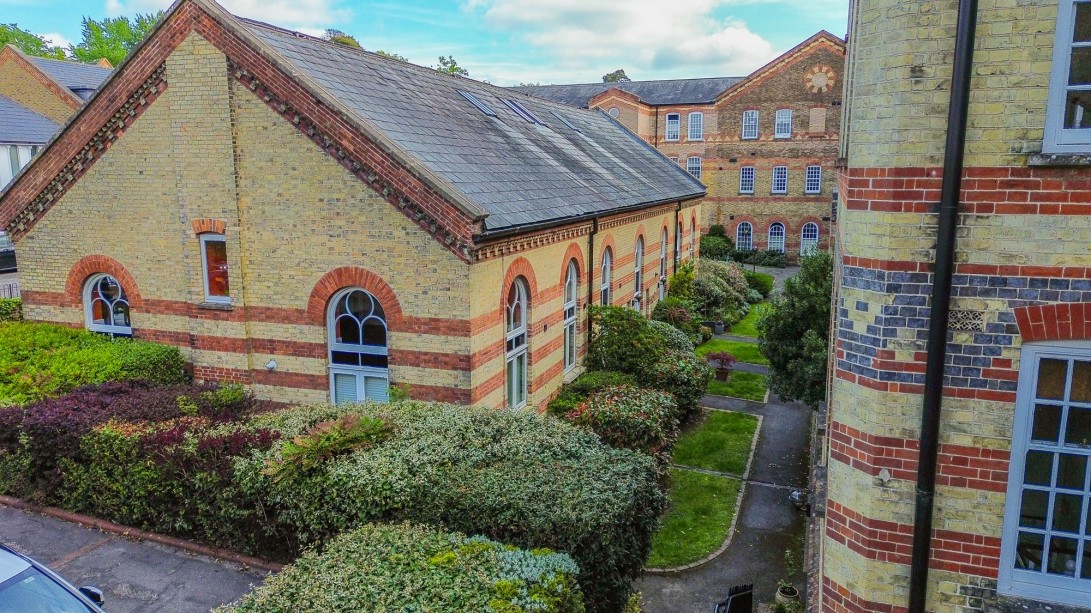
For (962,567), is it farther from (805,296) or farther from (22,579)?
(805,296)

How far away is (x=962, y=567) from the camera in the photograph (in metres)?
5.53

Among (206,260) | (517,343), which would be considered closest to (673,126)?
(517,343)

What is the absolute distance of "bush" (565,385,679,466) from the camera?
12789mm

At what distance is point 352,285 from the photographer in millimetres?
12039

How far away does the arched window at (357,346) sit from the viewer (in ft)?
40.1

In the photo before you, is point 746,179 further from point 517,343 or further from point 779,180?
point 517,343

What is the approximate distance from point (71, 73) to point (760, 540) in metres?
44.8

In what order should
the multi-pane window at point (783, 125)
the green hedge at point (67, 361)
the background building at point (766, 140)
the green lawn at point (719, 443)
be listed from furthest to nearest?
the multi-pane window at point (783, 125)
the background building at point (766, 140)
the green lawn at point (719, 443)
the green hedge at point (67, 361)

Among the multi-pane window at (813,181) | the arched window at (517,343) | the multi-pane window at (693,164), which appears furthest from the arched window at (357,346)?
the multi-pane window at (693,164)

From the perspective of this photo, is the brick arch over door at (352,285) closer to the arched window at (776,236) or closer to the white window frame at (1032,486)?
the white window frame at (1032,486)

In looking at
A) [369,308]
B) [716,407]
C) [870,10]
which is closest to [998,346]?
[870,10]

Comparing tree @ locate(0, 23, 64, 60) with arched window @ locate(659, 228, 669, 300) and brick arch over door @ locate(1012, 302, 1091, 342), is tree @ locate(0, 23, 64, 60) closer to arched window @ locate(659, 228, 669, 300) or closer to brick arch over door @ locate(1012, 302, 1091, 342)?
arched window @ locate(659, 228, 669, 300)

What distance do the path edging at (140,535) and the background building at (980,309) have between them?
6782 millimetres

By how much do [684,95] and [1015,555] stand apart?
4893cm
